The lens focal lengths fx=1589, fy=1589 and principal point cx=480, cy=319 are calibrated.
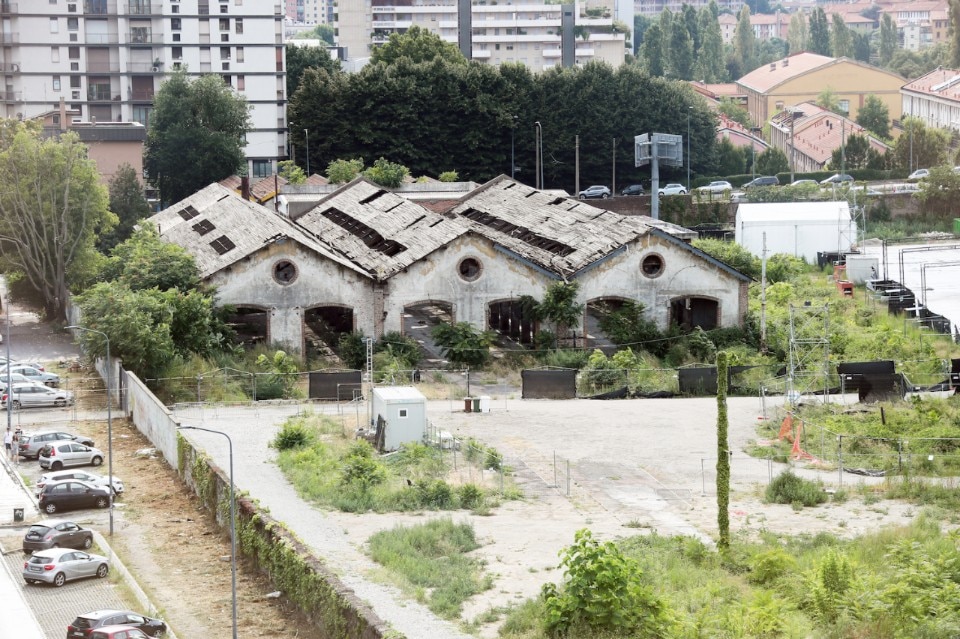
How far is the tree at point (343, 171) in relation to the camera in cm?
9544

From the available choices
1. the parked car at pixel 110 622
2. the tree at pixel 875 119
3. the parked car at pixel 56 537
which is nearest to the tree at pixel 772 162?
the tree at pixel 875 119

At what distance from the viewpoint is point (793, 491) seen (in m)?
42.7

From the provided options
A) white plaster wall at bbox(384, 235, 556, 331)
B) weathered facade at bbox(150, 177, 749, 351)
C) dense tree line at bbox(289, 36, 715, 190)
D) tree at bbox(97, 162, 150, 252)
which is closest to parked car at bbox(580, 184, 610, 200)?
dense tree line at bbox(289, 36, 715, 190)

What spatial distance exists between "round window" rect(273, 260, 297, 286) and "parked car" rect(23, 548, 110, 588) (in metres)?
22.6

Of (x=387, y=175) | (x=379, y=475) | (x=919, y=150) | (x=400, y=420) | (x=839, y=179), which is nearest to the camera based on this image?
(x=379, y=475)

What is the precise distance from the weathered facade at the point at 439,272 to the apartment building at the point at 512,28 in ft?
360

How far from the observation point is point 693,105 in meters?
115

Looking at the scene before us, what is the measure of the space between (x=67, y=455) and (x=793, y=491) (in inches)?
902

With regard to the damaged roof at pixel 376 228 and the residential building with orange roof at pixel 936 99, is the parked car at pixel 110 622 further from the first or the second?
the residential building with orange roof at pixel 936 99

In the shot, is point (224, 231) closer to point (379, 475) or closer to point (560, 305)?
point (560, 305)

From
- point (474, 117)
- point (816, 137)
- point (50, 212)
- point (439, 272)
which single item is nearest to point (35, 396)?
point (439, 272)

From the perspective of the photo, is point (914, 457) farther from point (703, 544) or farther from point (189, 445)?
point (189, 445)

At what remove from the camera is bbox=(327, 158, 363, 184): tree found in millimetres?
95438

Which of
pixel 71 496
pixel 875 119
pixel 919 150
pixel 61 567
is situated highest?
pixel 875 119
